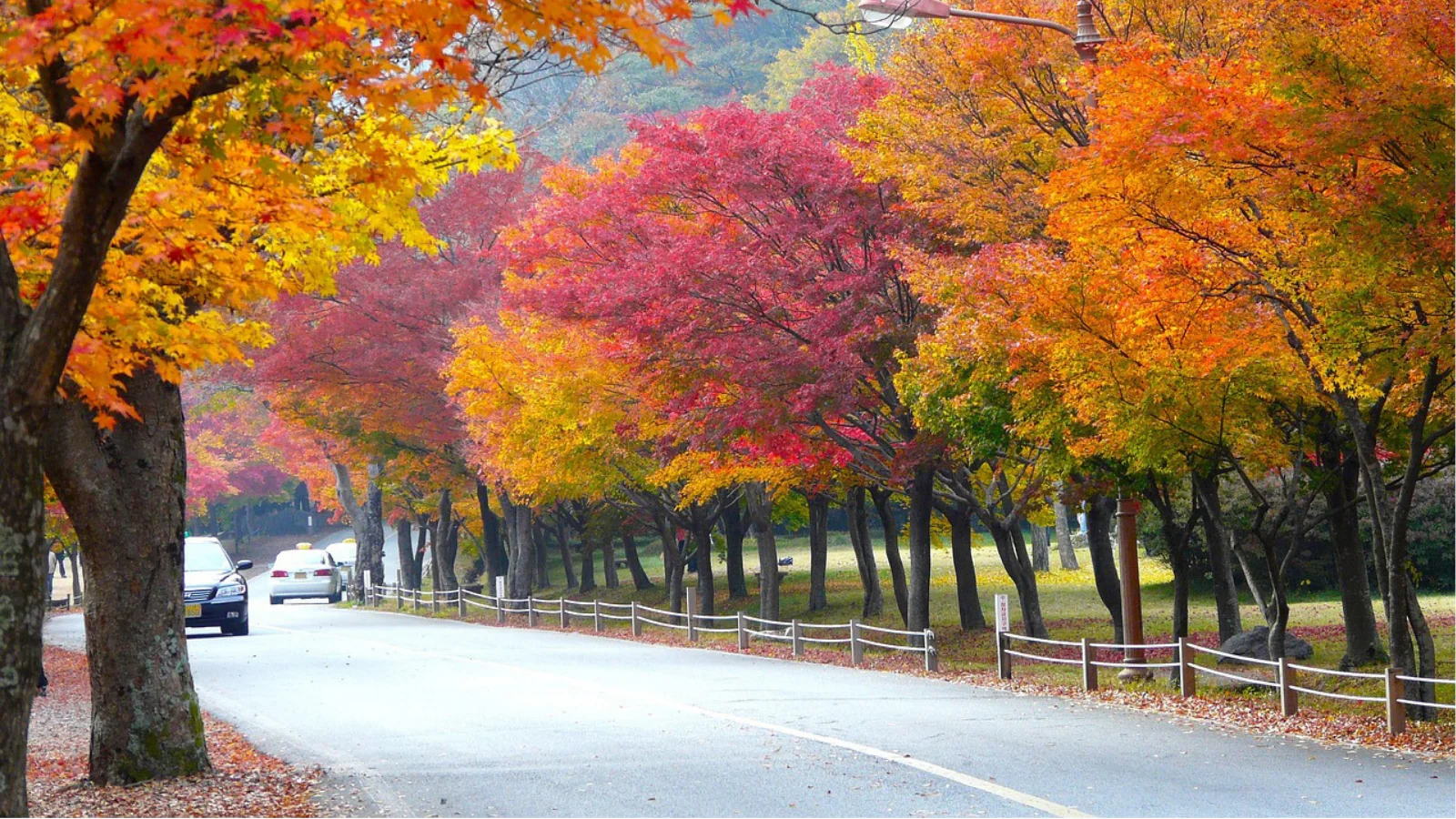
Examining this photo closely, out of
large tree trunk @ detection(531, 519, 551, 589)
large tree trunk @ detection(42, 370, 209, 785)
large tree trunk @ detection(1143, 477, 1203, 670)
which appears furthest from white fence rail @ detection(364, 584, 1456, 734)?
large tree trunk @ detection(42, 370, 209, 785)

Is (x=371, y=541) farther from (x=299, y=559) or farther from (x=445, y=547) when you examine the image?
(x=299, y=559)

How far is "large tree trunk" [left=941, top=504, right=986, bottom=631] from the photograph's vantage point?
29406 mm

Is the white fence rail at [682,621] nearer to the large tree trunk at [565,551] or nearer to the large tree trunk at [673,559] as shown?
the large tree trunk at [673,559]

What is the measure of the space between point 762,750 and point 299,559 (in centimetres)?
4297

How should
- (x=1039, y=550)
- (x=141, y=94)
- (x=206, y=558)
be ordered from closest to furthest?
(x=141, y=94), (x=206, y=558), (x=1039, y=550)

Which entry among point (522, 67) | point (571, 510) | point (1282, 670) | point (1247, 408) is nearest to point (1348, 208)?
point (1247, 408)

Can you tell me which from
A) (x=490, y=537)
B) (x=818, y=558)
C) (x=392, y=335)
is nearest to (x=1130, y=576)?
(x=818, y=558)

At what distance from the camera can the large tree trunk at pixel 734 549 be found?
132 feet

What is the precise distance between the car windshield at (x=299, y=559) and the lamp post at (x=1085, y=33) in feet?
125

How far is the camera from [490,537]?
49188 mm

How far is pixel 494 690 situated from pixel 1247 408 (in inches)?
345

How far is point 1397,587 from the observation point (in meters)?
13.3

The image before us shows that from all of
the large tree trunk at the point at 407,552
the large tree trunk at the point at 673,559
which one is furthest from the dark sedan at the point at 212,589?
the large tree trunk at the point at 407,552

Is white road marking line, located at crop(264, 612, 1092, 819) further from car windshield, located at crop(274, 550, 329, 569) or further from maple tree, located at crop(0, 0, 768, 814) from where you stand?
car windshield, located at crop(274, 550, 329, 569)
